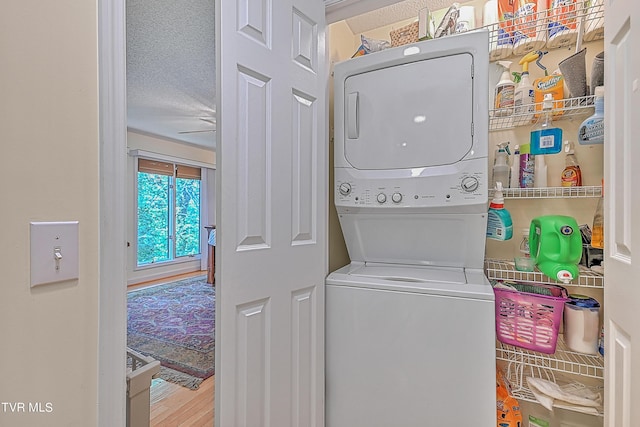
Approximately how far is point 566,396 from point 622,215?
884 millimetres

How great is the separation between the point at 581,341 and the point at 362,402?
983 mm

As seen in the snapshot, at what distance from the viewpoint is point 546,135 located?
4.56 feet

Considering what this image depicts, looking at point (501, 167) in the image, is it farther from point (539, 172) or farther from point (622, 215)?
point (622, 215)

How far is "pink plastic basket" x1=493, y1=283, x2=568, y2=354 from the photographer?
1.24 m

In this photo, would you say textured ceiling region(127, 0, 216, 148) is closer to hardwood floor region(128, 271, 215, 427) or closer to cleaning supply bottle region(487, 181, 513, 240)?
cleaning supply bottle region(487, 181, 513, 240)

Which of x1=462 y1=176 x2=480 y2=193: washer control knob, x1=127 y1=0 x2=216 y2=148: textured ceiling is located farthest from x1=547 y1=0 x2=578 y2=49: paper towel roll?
x1=127 y1=0 x2=216 y2=148: textured ceiling

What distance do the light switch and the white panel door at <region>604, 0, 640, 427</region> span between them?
1.36 m

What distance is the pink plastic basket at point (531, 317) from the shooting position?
1.24m

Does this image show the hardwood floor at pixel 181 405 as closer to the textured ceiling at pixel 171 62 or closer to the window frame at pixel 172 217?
the textured ceiling at pixel 171 62

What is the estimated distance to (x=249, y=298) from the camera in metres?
1.04

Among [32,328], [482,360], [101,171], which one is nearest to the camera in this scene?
[32,328]

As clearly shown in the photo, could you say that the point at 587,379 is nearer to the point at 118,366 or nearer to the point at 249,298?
the point at 249,298

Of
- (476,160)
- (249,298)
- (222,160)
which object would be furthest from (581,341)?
(222,160)

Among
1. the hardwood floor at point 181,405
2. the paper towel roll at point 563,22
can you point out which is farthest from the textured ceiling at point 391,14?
the hardwood floor at point 181,405
